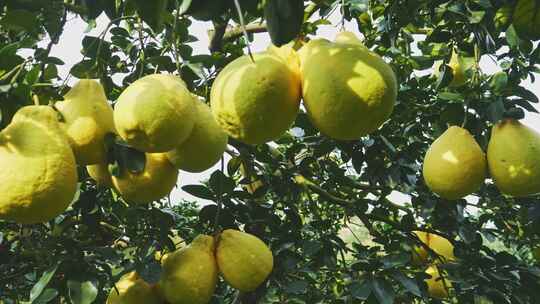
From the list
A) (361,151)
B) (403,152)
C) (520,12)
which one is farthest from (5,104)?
(403,152)

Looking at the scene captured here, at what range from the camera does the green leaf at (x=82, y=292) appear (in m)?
1.56

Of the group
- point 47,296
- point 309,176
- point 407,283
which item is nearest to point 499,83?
point 407,283

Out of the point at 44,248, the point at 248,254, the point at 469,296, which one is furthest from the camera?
the point at 469,296

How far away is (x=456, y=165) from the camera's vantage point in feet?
5.18

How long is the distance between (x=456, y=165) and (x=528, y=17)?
2.12 feet

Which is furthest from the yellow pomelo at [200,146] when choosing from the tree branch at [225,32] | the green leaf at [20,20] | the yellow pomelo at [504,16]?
the tree branch at [225,32]

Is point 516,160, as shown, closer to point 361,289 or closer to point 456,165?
point 456,165

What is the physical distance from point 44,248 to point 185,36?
892 millimetres

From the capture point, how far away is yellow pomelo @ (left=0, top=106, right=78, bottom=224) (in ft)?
3.29

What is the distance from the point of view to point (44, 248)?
6.01 ft

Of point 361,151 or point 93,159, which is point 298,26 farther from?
point 361,151

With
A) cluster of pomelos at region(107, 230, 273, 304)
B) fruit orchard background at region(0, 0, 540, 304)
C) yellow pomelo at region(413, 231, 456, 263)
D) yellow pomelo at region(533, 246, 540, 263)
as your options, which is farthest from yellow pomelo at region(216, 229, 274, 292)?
yellow pomelo at region(533, 246, 540, 263)

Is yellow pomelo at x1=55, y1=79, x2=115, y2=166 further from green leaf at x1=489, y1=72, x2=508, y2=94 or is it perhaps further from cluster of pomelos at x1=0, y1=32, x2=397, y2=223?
green leaf at x1=489, y1=72, x2=508, y2=94

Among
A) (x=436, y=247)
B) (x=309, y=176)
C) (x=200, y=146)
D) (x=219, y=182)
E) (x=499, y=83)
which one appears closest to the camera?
(x=200, y=146)
